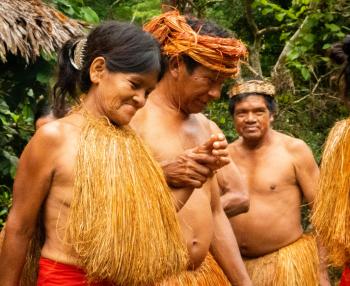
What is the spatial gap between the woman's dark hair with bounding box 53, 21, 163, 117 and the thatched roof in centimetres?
251

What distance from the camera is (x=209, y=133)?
412cm

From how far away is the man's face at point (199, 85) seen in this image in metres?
3.84

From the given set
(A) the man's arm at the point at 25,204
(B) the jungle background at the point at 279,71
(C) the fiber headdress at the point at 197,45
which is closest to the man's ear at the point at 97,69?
(A) the man's arm at the point at 25,204

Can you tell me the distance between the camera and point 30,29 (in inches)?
246

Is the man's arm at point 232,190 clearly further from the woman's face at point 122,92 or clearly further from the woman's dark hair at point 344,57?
the woman's face at point 122,92

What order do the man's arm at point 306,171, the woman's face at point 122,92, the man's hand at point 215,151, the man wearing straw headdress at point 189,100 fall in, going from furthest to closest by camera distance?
the man's arm at point 306,171
the man wearing straw headdress at point 189,100
the man's hand at point 215,151
the woman's face at point 122,92

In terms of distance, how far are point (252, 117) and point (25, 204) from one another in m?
3.05

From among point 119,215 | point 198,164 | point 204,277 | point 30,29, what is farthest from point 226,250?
point 30,29

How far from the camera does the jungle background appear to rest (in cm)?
677

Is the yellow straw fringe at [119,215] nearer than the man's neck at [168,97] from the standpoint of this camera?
Yes

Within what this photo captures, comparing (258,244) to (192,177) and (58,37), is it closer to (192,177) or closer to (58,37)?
(58,37)

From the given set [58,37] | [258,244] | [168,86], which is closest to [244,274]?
[168,86]

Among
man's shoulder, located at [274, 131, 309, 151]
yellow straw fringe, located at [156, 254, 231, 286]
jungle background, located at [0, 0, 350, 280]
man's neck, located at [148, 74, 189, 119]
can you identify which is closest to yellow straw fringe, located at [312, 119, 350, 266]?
yellow straw fringe, located at [156, 254, 231, 286]

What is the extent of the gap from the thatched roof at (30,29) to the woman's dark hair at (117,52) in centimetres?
251
